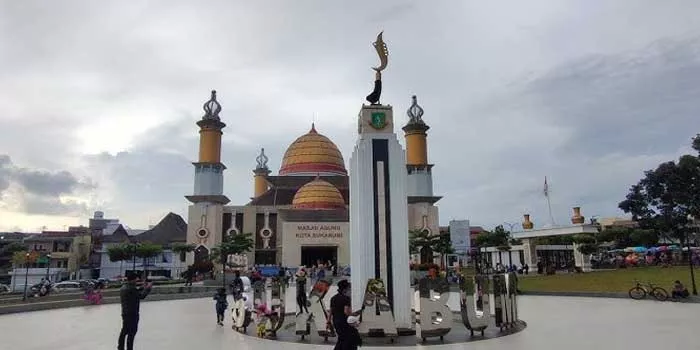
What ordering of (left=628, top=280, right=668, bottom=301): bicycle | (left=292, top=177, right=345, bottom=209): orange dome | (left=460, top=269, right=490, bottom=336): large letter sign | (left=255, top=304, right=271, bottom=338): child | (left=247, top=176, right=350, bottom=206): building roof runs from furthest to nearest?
(left=247, top=176, right=350, bottom=206): building roof
(left=292, top=177, right=345, bottom=209): orange dome
(left=628, top=280, right=668, bottom=301): bicycle
(left=255, top=304, right=271, bottom=338): child
(left=460, top=269, right=490, bottom=336): large letter sign

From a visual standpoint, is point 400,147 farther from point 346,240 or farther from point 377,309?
point 346,240

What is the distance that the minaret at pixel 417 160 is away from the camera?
2170 inches

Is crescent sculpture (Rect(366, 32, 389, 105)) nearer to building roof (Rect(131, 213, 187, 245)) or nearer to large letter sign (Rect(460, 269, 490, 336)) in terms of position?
large letter sign (Rect(460, 269, 490, 336))

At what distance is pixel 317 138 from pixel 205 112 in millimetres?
14942

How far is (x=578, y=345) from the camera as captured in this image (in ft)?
32.2

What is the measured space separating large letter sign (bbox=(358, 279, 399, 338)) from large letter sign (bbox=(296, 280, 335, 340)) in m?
0.86

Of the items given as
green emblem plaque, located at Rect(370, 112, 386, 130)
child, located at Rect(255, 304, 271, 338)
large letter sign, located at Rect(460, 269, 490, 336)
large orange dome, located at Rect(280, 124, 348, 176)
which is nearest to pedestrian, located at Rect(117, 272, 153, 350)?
child, located at Rect(255, 304, 271, 338)

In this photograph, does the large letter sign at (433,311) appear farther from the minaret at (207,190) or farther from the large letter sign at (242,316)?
the minaret at (207,190)

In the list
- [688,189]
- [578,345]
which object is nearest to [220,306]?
[578,345]

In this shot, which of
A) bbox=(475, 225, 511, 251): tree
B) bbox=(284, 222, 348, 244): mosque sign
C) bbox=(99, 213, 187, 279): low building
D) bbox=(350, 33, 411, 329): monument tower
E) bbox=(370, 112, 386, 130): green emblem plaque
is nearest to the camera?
bbox=(350, 33, 411, 329): monument tower

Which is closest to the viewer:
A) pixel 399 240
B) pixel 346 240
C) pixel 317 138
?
pixel 399 240

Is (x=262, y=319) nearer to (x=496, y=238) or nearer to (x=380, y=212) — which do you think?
(x=380, y=212)

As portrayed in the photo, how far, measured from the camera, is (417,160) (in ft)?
186

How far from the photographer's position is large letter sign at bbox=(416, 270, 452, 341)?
34.7ft
